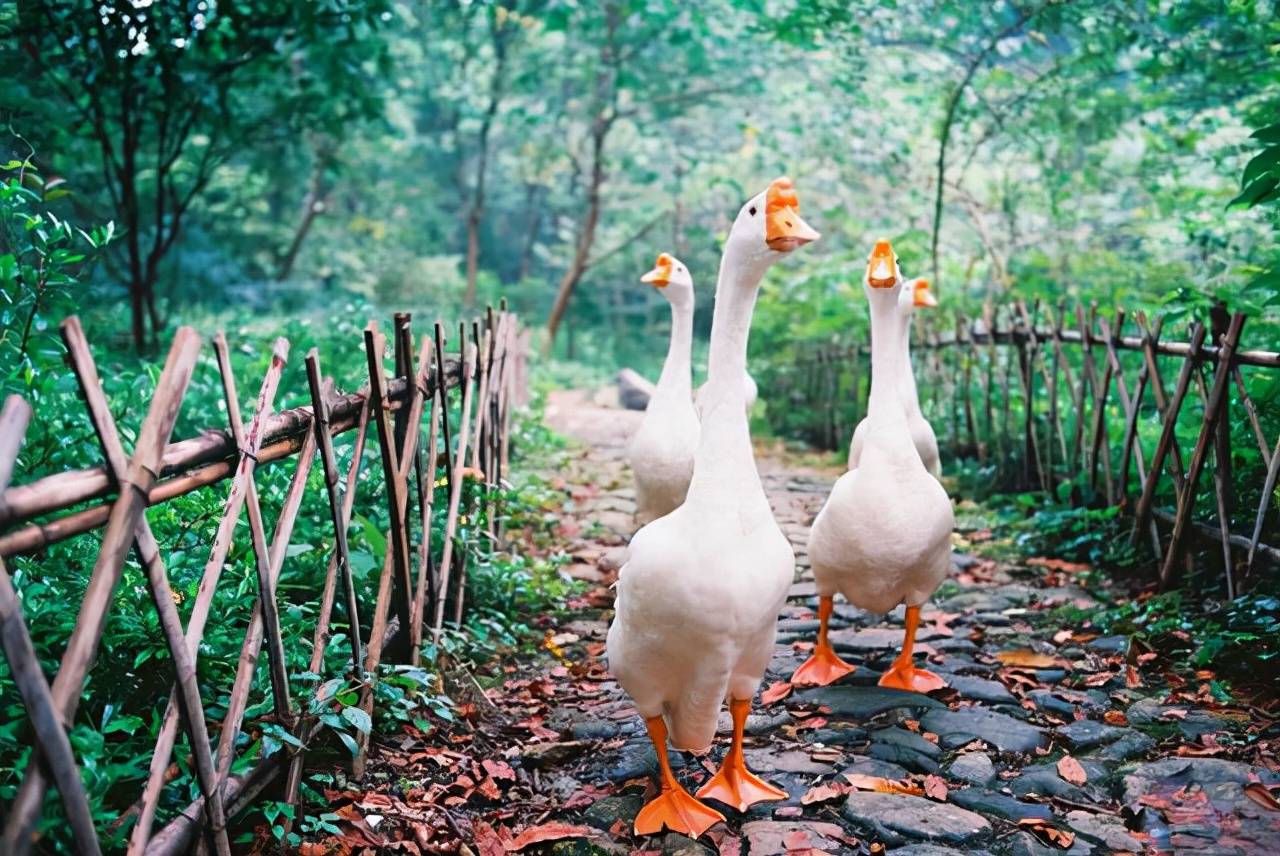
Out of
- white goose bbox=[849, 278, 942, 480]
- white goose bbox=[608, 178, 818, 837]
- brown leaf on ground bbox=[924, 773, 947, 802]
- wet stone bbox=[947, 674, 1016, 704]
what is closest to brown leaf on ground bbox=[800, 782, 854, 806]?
white goose bbox=[608, 178, 818, 837]

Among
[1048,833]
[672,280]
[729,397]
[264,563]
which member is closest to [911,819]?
[1048,833]

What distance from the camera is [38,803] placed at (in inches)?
59.9

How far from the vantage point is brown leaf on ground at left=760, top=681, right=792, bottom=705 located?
3789mm

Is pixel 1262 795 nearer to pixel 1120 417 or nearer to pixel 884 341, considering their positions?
pixel 884 341

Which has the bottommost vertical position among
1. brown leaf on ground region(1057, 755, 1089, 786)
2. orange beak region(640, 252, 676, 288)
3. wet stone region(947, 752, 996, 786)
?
wet stone region(947, 752, 996, 786)

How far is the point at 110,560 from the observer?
5.57ft

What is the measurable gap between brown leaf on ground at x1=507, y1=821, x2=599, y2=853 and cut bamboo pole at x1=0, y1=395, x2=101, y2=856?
1.34 metres

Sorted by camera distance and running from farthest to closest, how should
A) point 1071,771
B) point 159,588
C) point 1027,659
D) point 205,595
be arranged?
point 1027,659, point 1071,771, point 205,595, point 159,588

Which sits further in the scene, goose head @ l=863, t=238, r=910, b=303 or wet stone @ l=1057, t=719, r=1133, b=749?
goose head @ l=863, t=238, r=910, b=303

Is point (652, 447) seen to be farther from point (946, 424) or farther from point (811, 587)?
point (946, 424)

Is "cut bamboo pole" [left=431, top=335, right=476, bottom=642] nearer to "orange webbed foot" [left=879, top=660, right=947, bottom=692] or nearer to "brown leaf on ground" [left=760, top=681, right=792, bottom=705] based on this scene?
"brown leaf on ground" [left=760, top=681, right=792, bottom=705]

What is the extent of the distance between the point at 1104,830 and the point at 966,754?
582 mm

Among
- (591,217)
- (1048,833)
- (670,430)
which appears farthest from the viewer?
(591,217)

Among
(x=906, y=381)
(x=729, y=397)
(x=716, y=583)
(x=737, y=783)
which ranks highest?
(x=729, y=397)
